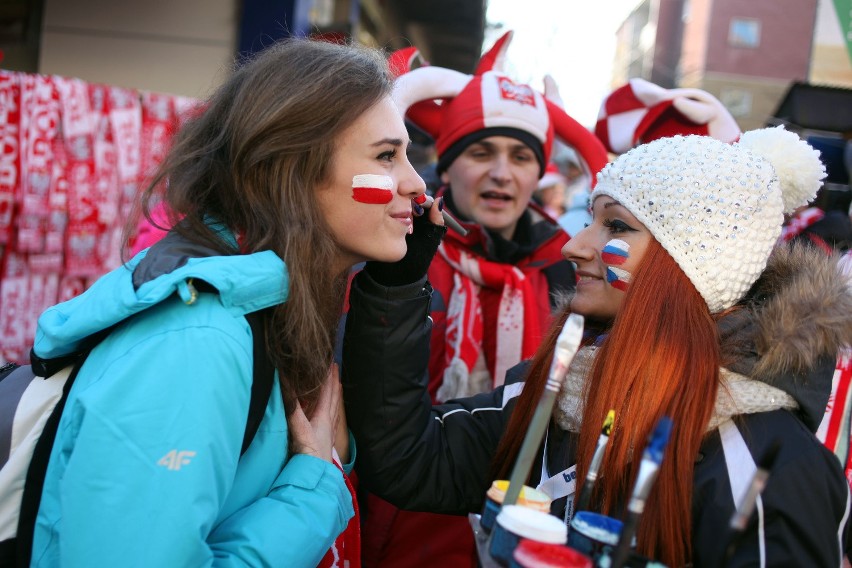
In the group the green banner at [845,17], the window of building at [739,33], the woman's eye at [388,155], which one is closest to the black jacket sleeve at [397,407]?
the woman's eye at [388,155]

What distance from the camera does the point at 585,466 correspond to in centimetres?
174

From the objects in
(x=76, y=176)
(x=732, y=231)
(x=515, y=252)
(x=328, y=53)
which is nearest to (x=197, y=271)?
(x=328, y=53)

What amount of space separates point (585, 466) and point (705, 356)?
0.38m

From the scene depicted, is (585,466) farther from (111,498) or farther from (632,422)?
(111,498)

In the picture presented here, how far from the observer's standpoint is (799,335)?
5.51 feet

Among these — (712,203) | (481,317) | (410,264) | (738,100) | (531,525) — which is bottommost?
(531,525)

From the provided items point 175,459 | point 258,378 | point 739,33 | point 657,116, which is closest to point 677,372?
point 258,378

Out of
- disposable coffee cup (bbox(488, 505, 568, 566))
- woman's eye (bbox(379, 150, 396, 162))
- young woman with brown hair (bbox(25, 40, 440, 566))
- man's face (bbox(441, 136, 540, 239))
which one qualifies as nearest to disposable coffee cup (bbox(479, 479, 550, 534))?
disposable coffee cup (bbox(488, 505, 568, 566))

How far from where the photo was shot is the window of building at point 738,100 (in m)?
32.2

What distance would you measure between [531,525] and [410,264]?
1002mm

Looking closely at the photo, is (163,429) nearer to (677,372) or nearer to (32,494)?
(32,494)

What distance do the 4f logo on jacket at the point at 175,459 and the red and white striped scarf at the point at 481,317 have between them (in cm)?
165

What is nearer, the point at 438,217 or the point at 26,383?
the point at 26,383

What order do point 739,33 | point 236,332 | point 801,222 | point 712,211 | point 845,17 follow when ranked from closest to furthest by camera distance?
point 236,332
point 712,211
point 801,222
point 845,17
point 739,33
